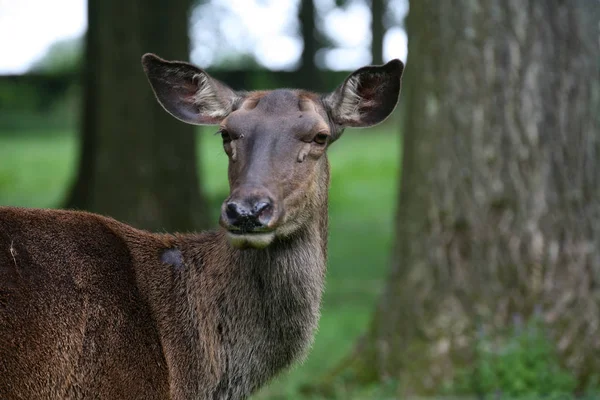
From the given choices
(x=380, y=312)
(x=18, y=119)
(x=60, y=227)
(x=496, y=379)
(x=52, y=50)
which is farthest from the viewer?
(x=52, y=50)

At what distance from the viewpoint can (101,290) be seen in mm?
4582

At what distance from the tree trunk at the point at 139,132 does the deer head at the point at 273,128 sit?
20.2ft

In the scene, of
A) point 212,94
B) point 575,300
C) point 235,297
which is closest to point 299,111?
point 212,94

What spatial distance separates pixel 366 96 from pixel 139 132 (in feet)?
21.5

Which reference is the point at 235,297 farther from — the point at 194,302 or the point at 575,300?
the point at 575,300

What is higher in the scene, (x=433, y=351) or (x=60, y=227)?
(x=60, y=227)

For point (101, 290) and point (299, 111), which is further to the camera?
point (299, 111)

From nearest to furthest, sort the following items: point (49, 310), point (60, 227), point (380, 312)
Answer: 1. point (49, 310)
2. point (60, 227)
3. point (380, 312)

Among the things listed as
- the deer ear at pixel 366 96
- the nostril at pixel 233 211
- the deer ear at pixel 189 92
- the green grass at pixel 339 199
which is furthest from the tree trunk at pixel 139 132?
the nostril at pixel 233 211

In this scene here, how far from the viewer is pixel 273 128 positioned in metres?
4.91

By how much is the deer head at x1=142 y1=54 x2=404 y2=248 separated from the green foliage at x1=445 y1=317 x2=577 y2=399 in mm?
3023

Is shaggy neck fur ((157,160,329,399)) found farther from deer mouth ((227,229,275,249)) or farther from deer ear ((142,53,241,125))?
deer ear ((142,53,241,125))

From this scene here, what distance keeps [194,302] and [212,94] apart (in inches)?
46.3

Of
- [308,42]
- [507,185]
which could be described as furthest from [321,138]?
[308,42]
